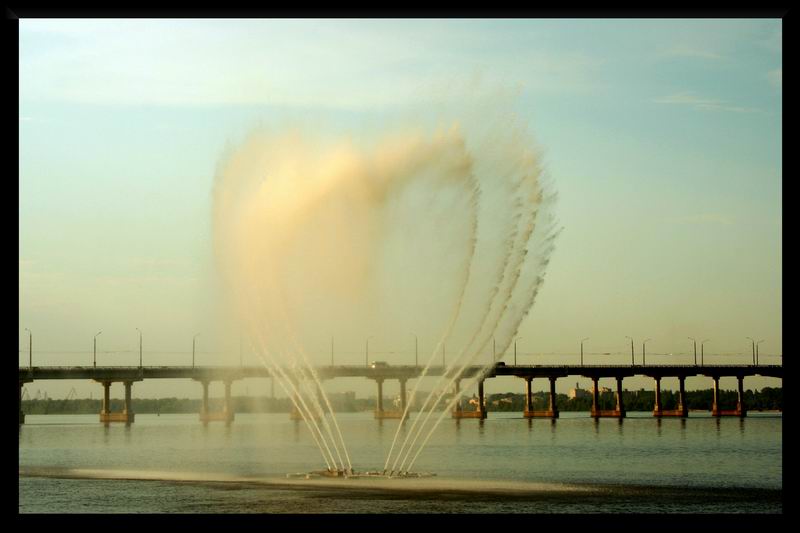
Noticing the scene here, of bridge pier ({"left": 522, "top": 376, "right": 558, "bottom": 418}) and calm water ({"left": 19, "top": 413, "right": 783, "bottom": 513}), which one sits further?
bridge pier ({"left": 522, "top": 376, "right": 558, "bottom": 418})

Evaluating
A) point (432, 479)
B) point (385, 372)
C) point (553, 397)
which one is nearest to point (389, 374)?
point (385, 372)

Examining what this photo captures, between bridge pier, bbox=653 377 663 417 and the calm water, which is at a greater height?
the calm water

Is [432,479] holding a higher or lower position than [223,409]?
higher

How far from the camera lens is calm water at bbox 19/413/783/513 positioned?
43750 mm

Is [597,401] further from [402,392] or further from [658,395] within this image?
[402,392]

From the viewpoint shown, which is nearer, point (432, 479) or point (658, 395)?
point (432, 479)

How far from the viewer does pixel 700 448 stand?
97812mm

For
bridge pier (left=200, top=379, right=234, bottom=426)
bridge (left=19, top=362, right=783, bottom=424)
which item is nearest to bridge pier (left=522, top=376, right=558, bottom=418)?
bridge (left=19, top=362, right=783, bottom=424)

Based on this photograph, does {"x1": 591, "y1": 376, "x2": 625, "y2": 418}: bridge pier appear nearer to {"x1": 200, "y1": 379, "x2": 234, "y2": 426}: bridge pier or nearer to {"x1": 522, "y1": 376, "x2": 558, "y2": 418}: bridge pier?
{"x1": 522, "y1": 376, "x2": 558, "y2": 418}: bridge pier

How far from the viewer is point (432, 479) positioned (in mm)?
54688

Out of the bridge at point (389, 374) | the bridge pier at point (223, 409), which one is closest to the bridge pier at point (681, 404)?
the bridge at point (389, 374)
